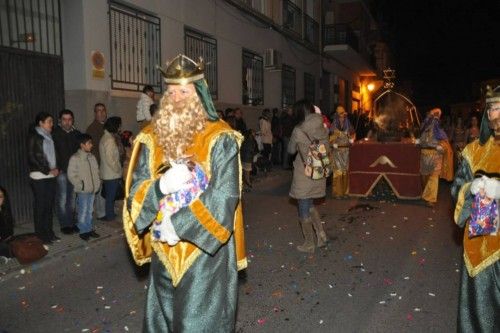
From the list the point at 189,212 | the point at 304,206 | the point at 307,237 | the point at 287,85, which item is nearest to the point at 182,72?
the point at 189,212

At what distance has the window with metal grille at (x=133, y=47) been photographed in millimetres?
10242

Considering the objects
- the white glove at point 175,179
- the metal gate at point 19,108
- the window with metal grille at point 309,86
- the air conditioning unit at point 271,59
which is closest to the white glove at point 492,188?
the white glove at point 175,179

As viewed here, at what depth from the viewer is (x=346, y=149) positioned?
11.0 meters

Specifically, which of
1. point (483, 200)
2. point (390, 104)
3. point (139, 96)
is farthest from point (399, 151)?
point (483, 200)

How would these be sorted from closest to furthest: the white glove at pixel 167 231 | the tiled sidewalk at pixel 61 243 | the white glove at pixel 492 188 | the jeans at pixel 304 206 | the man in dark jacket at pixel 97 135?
the white glove at pixel 167 231 → the white glove at pixel 492 188 → the tiled sidewalk at pixel 61 243 → the jeans at pixel 304 206 → the man in dark jacket at pixel 97 135

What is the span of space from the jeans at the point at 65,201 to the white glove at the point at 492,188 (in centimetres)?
608

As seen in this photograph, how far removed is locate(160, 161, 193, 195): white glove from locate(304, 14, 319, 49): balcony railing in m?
22.3

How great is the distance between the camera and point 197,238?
280 cm

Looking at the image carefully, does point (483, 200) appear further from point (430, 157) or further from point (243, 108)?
point (243, 108)

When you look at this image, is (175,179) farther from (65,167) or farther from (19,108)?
(19,108)

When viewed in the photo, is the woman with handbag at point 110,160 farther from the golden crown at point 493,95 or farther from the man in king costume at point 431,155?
the golden crown at point 493,95

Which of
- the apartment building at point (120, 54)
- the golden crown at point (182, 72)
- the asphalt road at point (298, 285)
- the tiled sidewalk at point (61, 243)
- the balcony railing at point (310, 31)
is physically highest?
the balcony railing at point (310, 31)

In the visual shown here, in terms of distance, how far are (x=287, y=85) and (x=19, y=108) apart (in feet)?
48.2

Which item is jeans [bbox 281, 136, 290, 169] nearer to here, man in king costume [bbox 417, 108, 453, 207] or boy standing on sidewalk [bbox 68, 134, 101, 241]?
man in king costume [bbox 417, 108, 453, 207]
